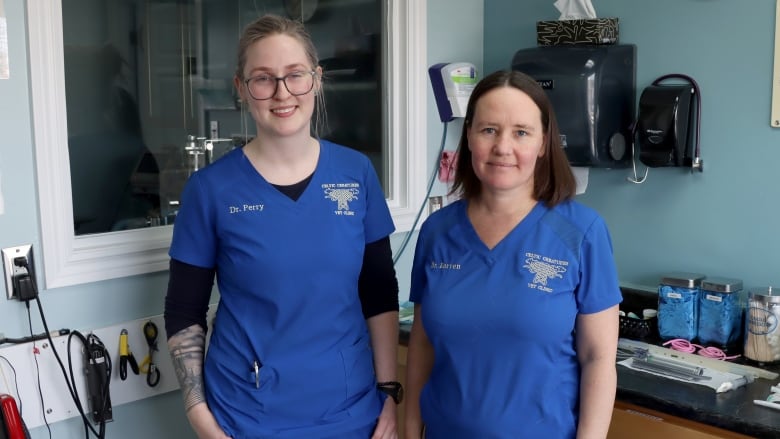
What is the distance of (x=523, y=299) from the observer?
4.62ft

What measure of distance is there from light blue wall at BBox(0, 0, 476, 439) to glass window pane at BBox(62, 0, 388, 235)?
180mm

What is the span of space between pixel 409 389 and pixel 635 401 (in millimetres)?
544

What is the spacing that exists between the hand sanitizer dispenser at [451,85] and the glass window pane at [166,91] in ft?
0.64

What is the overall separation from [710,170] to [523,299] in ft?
3.72

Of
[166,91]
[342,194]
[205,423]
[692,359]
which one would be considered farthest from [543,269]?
[166,91]

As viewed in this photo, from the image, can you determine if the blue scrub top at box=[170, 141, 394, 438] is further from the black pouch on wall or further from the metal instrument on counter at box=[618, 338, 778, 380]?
the black pouch on wall

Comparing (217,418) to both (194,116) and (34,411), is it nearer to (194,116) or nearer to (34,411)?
(34,411)

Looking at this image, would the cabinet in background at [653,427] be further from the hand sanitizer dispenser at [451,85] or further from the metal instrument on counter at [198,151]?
the metal instrument on counter at [198,151]

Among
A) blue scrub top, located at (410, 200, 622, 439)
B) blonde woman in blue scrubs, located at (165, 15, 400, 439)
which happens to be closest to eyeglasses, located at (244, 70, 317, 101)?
blonde woman in blue scrubs, located at (165, 15, 400, 439)

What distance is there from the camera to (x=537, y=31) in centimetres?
252

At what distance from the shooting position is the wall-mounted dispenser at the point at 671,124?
225cm

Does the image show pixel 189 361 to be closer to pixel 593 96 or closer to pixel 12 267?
pixel 12 267

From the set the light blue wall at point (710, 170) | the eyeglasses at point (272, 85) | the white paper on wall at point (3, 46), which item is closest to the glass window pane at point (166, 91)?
the white paper on wall at point (3, 46)

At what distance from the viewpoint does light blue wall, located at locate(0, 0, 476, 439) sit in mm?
1688
